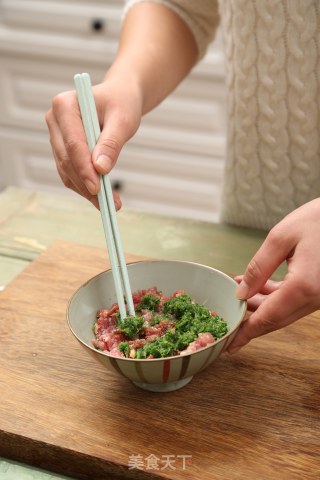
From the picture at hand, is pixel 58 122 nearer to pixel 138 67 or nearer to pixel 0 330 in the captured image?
pixel 138 67

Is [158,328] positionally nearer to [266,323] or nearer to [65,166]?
[266,323]

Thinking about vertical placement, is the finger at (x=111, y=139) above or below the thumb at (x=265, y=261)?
above

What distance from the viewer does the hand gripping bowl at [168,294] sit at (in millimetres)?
798

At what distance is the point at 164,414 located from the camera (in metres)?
0.85

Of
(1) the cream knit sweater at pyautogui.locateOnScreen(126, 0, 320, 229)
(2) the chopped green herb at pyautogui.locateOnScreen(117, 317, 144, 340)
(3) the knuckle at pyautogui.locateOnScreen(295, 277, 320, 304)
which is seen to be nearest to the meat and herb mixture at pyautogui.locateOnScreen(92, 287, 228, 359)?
(2) the chopped green herb at pyautogui.locateOnScreen(117, 317, 144, 340)

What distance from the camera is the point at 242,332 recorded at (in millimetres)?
869

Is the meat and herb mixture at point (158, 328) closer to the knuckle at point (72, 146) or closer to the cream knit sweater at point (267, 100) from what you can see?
the knuckle at point (72, 146)

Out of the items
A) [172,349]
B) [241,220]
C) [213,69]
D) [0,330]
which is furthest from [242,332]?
[213,69]

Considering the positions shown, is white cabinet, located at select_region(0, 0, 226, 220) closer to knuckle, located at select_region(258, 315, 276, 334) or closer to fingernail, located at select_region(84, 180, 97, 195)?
fingernail, located at select_region(84, 180, 97, 195)

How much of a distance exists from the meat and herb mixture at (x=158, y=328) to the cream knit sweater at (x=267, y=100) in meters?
0.42

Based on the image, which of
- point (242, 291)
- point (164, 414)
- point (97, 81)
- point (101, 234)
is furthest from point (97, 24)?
point (164, 414)

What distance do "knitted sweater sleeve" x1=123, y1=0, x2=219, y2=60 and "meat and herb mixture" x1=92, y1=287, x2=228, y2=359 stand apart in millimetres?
635

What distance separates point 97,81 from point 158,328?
1.81m

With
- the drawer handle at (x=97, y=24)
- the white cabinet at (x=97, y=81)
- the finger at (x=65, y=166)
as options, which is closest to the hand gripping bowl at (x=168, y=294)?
the finger at (x=65, y=166)
